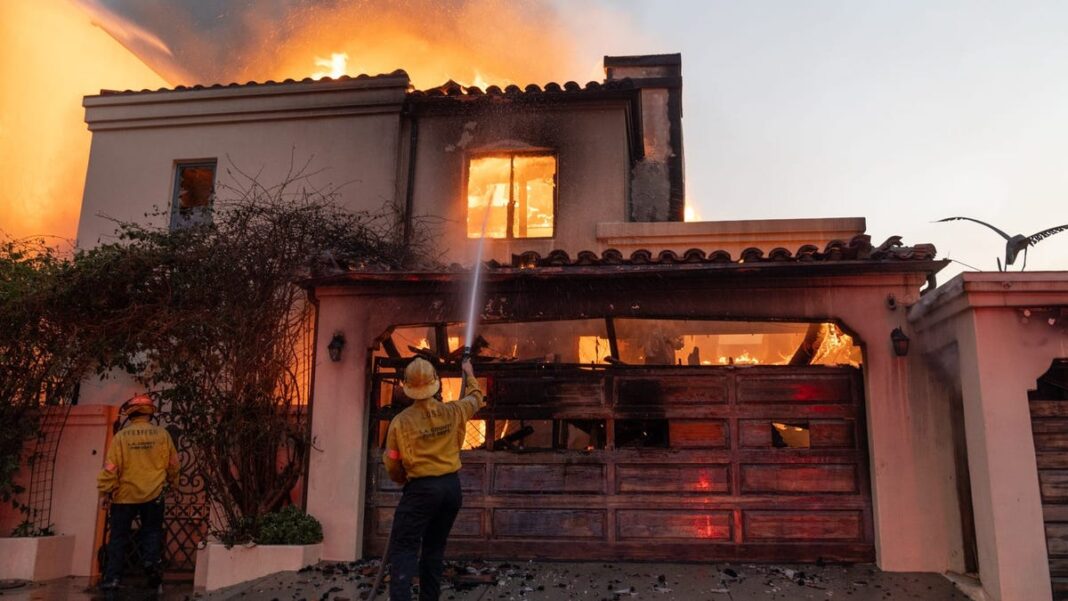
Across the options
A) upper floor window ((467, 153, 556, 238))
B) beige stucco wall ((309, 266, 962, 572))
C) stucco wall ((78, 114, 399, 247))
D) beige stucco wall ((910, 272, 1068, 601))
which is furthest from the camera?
stucco wall ((78, 114, 399, 247))

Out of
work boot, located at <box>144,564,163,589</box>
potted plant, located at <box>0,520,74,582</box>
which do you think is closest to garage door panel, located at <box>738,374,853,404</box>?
work boot, located at <box>144,564,163,589</box>

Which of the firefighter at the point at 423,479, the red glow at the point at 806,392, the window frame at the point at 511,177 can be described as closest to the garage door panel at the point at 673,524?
the red glow at the point at 806,392

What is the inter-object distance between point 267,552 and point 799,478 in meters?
6.04

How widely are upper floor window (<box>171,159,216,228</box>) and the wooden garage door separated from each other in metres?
6.73

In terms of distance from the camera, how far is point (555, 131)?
11836mm

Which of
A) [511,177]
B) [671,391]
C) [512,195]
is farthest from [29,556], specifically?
[511,177]

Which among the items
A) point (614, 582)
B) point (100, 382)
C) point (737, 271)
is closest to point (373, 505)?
point (614, 582)

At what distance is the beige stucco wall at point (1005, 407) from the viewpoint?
6252 millimetres

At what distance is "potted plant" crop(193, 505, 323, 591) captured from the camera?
7684mm

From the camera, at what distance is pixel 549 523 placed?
8148 mm

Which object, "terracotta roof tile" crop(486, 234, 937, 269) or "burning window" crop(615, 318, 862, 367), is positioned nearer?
"terracotta roof tile" crop(486, 234, 937, 269)

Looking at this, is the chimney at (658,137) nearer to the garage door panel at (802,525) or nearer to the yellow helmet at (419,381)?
the garage door panel at (802,525)

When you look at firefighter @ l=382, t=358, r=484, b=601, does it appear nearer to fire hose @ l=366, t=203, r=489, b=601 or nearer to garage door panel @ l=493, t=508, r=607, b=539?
fire hose @ l=366, t=203, r=489, b=601

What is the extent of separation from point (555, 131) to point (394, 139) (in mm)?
2804
